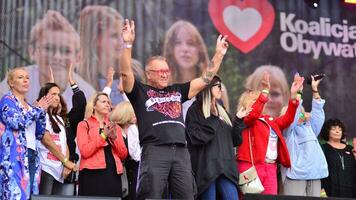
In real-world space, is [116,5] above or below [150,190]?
above

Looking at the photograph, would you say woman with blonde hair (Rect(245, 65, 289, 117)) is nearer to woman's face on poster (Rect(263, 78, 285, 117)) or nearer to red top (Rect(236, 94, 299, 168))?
woman's face on poster (Rect(263, 78, 285, 117))

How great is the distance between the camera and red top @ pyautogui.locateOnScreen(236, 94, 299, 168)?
609 cm

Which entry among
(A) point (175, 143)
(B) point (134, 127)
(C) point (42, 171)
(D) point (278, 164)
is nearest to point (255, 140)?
(D) point (278, 164)

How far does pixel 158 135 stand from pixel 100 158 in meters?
1.08

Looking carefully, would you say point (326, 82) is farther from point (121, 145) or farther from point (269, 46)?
point (121, 145)

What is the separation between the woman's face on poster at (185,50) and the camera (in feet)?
24.6

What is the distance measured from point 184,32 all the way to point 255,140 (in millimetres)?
1946

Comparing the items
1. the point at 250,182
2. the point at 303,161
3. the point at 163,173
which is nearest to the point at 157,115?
the point at 163,173

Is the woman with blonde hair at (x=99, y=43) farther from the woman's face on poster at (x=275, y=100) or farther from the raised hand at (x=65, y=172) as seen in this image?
the woman's face on poster at (x=275, y=100)

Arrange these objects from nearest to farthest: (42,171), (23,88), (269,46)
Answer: (23,88) < (42,171) < (269,46)

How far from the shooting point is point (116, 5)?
7.36m

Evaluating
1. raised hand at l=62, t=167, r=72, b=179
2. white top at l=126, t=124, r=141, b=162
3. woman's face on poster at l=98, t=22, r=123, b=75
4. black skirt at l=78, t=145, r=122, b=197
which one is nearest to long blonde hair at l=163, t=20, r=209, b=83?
woman's face on poster at l=98, t=22, r=123, b=75

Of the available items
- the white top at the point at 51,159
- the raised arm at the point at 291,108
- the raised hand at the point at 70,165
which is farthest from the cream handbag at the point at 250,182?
the white top at the point at 51,159

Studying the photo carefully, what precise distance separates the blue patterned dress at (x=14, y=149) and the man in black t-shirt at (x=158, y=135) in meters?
0.94
